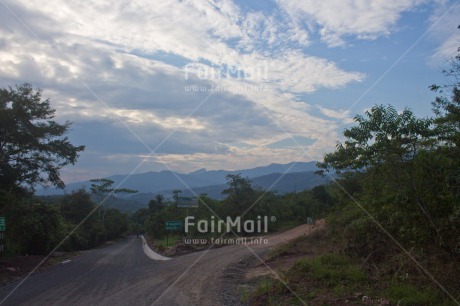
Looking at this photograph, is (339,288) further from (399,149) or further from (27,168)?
(27,168)

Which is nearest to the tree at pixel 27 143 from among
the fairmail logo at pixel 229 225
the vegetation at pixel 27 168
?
the vegetation at pixel 27 168

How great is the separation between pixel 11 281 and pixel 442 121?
51.9ft

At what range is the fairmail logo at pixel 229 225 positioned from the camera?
33.1 metres

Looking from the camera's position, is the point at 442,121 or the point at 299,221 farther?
the point at 299,221

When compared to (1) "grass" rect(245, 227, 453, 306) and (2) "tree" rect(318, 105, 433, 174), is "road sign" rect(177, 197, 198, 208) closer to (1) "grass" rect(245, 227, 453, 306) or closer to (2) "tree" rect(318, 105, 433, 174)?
(1) "grass" rect(245, 227, 453, 306)

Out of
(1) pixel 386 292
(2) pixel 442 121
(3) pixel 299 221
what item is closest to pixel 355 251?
(1) pixel 386 292

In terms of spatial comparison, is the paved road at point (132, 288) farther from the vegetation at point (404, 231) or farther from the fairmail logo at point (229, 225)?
the fairmail logo at point (229, 225)

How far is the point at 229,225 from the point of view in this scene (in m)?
35.3

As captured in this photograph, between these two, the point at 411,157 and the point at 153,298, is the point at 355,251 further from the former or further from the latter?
the point at 153,298

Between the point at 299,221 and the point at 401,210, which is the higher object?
the point at 401,210

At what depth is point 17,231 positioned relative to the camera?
71.3ft

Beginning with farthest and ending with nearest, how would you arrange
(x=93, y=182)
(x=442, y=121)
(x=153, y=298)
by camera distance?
1. (x=93, y=182)
2. (x=442, y=121)
3. (x=153, y=298)

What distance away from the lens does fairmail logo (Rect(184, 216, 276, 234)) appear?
33062 millimetres

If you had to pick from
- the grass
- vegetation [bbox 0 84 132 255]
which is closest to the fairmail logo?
vegetation [bbox 0 84 132 255]
